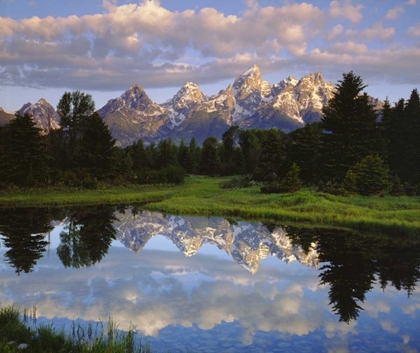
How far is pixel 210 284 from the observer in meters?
16.8

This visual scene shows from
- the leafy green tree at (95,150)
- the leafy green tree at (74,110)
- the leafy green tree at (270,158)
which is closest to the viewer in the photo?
the leafy green tree at (95,150)

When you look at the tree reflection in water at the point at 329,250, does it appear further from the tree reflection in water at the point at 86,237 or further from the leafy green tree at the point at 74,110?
the leafy green tree at the point at 74,110

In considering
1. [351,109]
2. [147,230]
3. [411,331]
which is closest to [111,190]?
[147,230]

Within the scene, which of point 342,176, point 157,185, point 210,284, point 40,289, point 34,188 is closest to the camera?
point 40,289

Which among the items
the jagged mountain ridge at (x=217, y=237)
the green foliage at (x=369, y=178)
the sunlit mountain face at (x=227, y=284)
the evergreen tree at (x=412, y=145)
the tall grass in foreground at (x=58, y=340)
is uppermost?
the evergreen tree at (x=412, y=145)

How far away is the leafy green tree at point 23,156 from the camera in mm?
49562

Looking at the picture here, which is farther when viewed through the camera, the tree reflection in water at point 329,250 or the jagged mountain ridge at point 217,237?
the jagged mountain ridge at point 217,237

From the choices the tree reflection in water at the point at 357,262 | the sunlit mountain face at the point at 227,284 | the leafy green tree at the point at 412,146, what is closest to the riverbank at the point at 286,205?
the sunlit mountain face at the point at 227,284

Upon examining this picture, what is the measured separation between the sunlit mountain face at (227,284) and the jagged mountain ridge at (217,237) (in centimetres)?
9

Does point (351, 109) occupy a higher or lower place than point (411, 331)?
higher

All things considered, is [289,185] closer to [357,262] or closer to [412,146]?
[412,146]

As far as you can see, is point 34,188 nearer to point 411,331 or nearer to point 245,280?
point 245,280

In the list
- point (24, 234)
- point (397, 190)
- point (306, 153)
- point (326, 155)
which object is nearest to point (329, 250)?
point (24, 234)

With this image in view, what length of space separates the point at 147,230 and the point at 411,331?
859 inches
